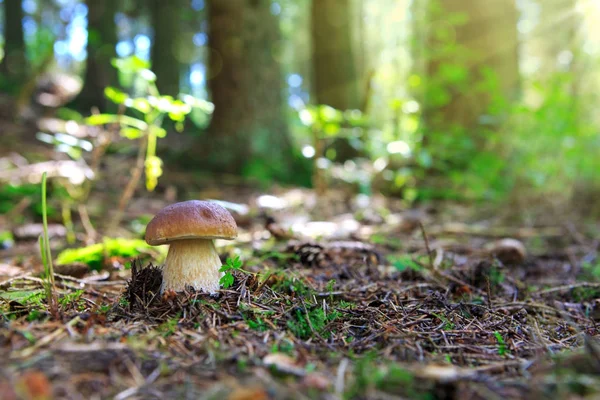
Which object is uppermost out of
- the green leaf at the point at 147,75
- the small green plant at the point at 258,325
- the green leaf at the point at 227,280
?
the green leaf at the point at 147,75

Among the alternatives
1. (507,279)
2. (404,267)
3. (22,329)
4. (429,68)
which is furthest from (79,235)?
(429,68)

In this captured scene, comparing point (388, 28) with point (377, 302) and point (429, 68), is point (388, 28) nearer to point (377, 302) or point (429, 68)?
point (429, 68)

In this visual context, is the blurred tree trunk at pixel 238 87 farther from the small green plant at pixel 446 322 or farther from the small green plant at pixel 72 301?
the small green plant at pixel 446 322

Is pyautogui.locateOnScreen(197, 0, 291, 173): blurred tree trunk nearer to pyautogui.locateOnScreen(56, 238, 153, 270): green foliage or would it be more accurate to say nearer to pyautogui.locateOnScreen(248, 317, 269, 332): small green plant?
pyautogui.locateOnScreen(56, 238, 153, 270): green foliage

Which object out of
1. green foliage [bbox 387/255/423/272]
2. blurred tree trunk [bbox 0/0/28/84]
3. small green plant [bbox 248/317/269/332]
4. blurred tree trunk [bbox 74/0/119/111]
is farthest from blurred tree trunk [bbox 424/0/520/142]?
blurred tree trunk [bbox 0/0/28/84]

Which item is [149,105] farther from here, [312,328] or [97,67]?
[97,67]

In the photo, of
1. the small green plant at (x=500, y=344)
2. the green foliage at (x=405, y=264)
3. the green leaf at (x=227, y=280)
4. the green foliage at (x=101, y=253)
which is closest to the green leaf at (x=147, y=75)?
the green foliage at (x=101, y=253)
